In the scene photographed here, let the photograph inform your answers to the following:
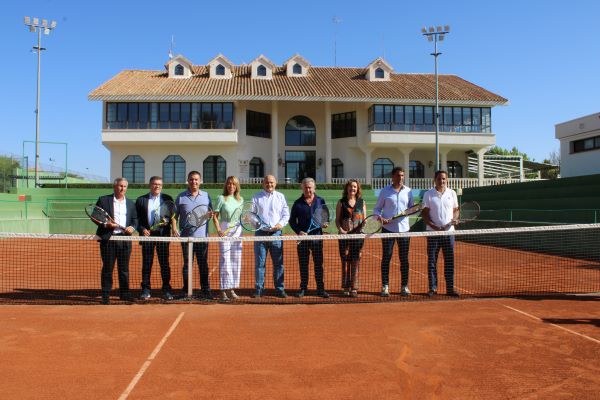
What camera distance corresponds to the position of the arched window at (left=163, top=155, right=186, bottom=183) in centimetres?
3234

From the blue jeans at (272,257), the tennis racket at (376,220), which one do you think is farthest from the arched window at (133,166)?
the tennis racket at (376,220)

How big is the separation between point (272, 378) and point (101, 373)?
5.20 feet

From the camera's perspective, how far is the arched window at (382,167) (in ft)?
111

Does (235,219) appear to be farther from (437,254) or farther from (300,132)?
(300,132)

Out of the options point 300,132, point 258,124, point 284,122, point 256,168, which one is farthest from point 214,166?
point 300,132

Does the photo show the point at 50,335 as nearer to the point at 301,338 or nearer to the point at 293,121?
the point at 301,338

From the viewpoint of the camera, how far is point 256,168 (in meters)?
33.9

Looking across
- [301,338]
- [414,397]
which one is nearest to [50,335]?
[301,338]

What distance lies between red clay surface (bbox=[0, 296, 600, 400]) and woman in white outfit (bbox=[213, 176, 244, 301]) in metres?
0.56

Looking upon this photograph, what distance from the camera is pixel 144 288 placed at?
7.34 meters

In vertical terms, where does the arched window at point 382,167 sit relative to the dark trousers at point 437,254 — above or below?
above

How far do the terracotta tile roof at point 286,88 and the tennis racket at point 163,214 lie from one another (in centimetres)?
2462

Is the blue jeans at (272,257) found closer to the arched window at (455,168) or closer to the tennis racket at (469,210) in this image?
the tennis racket at (469,210)

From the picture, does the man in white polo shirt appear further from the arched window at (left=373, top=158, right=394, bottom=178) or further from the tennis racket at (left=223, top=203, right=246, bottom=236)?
the arched window at (left=373, top=158, right=394, bottom=178)
